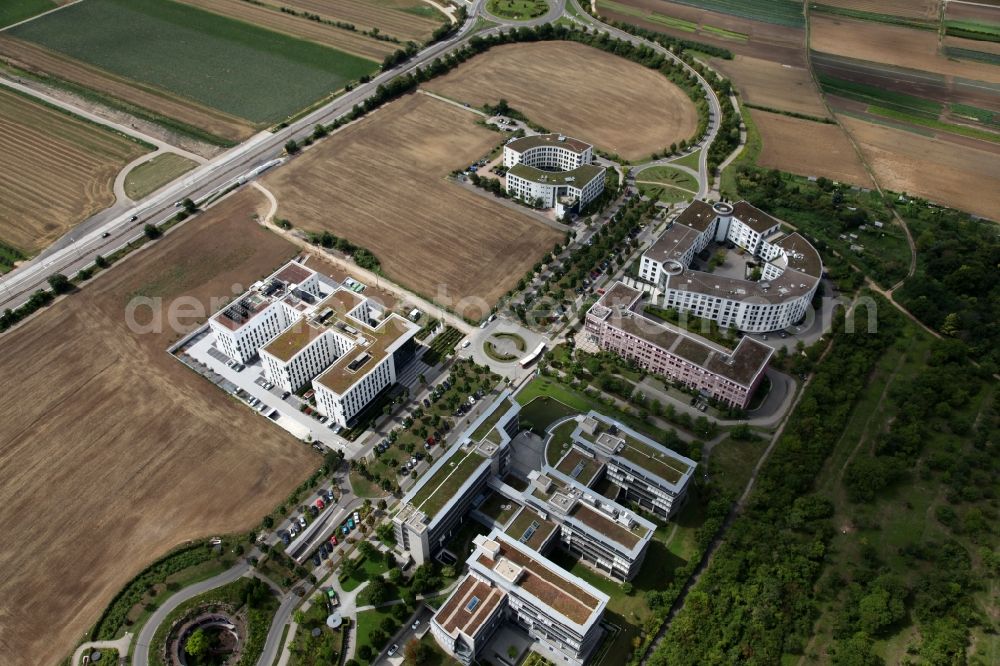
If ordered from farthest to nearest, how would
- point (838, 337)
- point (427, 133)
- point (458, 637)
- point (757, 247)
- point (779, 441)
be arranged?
point (427, 133) < point (757, 247) < point (838, 337) < point (779, 441) < point (458, 637)

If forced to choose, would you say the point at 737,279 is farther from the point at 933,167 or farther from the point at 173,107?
the point at 173,107

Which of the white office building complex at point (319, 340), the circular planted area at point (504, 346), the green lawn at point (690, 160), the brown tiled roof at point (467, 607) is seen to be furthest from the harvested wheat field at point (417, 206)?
the brown tiled roof at point (467, 607)

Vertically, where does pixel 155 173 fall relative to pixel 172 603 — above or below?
above

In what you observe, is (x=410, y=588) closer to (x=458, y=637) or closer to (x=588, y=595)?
(x=458, y=637)

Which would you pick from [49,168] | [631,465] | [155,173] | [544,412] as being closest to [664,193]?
[544,412]

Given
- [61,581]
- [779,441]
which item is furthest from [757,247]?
[61,581]

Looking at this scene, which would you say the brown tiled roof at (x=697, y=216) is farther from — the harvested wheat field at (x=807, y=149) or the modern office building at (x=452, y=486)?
A: the modern office building at (x=452, y=486)
